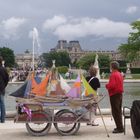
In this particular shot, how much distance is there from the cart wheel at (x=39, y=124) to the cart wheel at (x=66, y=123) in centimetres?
22

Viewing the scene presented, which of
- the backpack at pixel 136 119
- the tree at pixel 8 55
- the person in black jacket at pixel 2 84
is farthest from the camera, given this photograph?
the tree at pixel 8 55

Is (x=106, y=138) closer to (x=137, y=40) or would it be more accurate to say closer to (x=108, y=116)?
(x=108, y=116)

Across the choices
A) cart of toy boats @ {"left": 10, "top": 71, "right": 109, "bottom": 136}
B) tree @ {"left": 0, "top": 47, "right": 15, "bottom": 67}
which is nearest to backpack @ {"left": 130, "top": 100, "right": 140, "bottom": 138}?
cart of toy boats @ {"left": 10, "top": 71, "right": 109, "bottom": 136}

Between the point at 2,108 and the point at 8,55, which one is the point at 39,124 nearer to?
the point at 2,108

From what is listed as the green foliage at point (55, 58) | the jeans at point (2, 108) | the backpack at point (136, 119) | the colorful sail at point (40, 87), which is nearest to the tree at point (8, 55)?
the green foliage at point (55, 58)

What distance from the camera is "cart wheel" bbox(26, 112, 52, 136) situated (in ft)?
39.2

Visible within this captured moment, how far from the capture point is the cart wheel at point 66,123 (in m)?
12.0

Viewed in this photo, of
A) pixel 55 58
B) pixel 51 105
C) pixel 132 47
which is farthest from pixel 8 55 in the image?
pixel 51 105

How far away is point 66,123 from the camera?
39.2 feet

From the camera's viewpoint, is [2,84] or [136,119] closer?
[136,119]

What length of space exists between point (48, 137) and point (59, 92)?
49.3 inches

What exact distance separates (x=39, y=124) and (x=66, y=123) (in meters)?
0.66

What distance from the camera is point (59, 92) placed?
12.4 metres

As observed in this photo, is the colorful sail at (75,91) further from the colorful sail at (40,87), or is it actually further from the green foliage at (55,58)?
the green foliage at (55,58)
